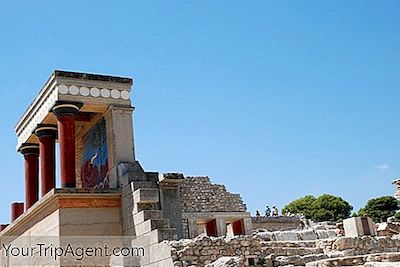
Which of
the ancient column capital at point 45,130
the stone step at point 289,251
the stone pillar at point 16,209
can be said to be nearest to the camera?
the stone step at point 289,251

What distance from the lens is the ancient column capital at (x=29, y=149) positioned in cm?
1562

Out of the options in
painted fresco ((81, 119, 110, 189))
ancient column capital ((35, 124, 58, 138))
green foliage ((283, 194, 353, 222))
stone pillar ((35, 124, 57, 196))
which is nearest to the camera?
painted fresco ((81, 119, 110, 189))

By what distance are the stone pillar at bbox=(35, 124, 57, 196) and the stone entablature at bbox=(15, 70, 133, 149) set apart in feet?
2.93

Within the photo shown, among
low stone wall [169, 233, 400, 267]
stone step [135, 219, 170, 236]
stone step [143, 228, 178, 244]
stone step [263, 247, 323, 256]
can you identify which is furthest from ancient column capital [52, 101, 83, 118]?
stone step [263, 247, 323, 256]

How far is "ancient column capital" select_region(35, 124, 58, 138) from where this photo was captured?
1408 centimetres

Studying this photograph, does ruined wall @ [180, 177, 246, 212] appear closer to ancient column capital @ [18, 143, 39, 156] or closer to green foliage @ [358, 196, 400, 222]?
ancient column capital @ [18, 143, 39, 156]

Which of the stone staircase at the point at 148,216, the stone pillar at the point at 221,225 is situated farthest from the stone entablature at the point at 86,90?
the stone pillar at the point at 221,225

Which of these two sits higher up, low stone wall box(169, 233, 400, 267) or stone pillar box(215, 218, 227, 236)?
stone pillar box(215, 218, 227, 236)

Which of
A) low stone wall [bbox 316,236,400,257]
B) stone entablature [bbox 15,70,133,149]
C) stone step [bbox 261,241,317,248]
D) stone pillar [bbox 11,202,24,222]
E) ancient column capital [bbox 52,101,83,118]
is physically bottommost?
low stone wall [bbox 316,236,400,257]

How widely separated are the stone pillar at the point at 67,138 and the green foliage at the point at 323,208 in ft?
169

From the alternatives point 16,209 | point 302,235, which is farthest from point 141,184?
point 302,235

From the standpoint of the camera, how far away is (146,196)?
11.0 m

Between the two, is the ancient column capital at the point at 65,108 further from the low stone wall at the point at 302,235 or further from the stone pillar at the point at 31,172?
the low stone wall at the point at 302,235

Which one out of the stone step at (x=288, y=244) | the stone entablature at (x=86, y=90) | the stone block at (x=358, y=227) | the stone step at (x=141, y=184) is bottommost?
the stone step at (x=288, y=244)
